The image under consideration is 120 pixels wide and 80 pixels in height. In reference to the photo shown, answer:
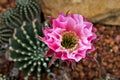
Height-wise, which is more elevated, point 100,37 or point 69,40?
point 100,37

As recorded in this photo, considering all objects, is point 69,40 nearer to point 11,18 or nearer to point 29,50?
point 29,50

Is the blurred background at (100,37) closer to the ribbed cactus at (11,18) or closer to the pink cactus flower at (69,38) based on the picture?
the ribbed cactus at (11,18)

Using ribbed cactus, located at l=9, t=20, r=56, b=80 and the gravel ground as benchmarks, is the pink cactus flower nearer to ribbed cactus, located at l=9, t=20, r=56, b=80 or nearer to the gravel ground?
ribbed cactus, located at l=9, t=20, r=56, b=80

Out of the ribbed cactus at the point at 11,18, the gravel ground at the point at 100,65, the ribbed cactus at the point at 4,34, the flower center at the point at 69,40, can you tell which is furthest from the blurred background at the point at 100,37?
the flower center at the point at 69,40

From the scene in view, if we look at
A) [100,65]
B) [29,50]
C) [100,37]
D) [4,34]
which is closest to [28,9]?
[4,34]

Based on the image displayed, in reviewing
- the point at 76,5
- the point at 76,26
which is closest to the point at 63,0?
the point at 76,5

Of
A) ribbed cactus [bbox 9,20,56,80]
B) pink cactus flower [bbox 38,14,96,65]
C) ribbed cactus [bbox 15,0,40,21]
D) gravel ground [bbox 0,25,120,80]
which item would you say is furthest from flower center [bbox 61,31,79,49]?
ribbed cactus [bbox 15,0,40,21]
